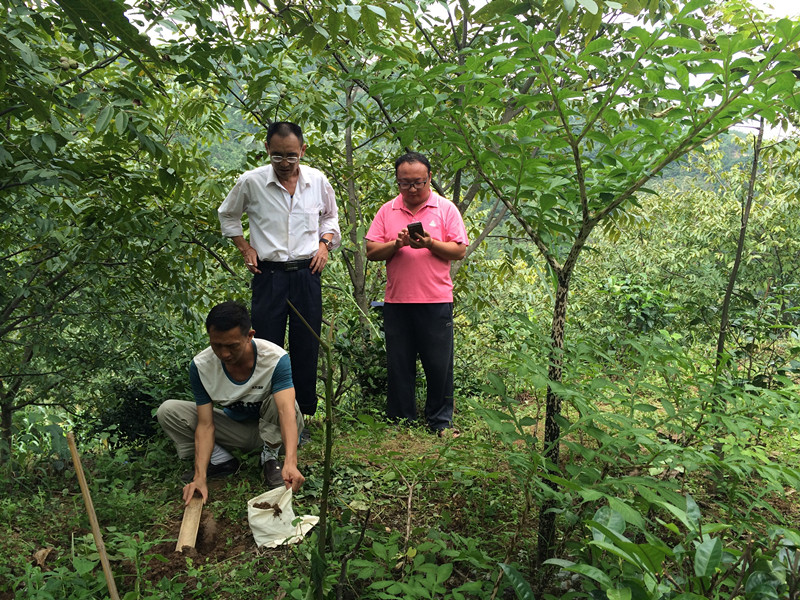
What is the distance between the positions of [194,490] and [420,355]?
160 cm

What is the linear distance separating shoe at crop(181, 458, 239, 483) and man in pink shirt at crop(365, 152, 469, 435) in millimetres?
1106

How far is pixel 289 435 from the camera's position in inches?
107

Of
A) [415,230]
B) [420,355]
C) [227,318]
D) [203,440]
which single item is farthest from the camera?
[420,355]

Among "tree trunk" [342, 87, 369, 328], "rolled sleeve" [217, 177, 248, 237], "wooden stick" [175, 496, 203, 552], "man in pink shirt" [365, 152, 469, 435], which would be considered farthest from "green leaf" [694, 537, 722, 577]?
"tree trunk" [342, 87, 369, 328]

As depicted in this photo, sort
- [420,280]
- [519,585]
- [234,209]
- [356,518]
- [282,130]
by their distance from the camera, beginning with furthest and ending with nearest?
[420,280], [234,209], [282,130], [356,518], [519,585]

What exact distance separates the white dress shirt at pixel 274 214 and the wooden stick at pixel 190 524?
136cm

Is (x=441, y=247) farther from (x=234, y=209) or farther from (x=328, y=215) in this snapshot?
(x=234, y=209)

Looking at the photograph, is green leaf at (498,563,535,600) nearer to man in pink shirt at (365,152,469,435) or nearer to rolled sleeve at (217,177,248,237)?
man in pink shirt at (365,152,469,435)

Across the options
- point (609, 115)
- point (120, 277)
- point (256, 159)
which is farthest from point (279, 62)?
point (609, 115)

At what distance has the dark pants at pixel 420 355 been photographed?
3.65 meters

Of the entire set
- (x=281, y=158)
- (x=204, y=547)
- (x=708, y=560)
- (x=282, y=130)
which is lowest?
(x=204, y=547)

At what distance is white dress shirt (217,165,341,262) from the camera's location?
3.37 metres

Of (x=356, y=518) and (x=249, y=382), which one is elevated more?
(x=249, y=382)

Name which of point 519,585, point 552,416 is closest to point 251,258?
point 552,416
